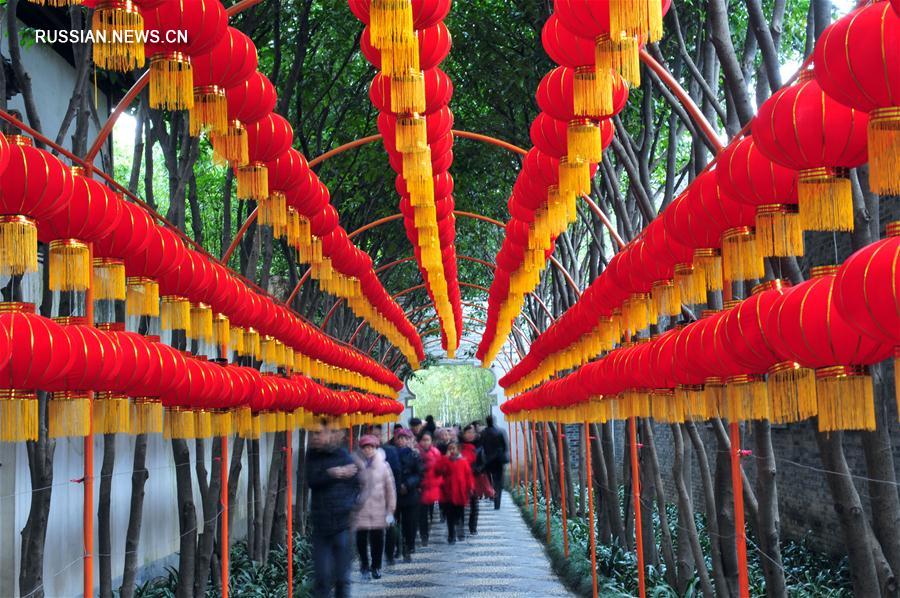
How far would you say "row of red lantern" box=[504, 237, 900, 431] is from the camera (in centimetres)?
319

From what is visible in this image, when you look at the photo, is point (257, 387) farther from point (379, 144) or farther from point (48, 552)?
point (379, 144)

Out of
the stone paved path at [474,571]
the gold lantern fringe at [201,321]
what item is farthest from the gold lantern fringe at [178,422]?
the stone paved path at [474,571]

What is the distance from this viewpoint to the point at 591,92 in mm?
5812

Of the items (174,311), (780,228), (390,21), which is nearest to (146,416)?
(174,311)

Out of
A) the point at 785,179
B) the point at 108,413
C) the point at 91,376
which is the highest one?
the point at 785,179

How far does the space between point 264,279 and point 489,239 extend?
1588cm

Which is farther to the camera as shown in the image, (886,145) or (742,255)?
(742,255)

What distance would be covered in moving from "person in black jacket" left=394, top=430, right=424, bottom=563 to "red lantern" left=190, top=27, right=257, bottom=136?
11133 millimetres

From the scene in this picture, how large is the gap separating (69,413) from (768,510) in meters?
5.07

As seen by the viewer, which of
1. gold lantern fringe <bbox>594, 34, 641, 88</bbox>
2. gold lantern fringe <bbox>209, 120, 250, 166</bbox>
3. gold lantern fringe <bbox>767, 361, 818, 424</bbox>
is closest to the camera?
gold lantern fringe <bbox>767, 361, 818, 424</bbox>

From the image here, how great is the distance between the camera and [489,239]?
29.8 meters

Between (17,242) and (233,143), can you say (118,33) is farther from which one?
(233,143)

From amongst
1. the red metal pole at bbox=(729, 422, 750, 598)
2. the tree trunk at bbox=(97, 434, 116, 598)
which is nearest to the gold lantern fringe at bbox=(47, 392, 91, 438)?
the red metal pole at bbox=(729, 422, 750, 598)

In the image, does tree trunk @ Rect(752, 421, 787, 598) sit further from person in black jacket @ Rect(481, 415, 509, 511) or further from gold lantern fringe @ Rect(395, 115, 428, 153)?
person in black jacket @ Rect(481, 415, 509, 511)
